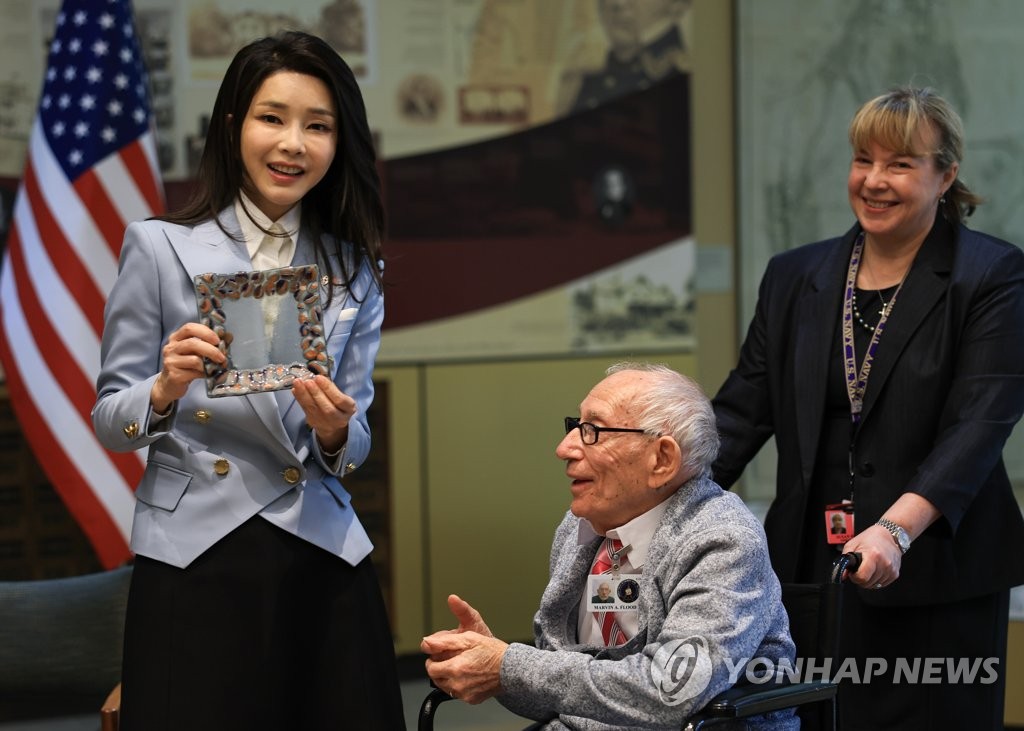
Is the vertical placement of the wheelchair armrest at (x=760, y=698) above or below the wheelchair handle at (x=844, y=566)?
below

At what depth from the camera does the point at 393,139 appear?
5160 mm

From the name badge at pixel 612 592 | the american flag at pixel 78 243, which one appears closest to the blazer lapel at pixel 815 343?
the name badge at pixel 612 592

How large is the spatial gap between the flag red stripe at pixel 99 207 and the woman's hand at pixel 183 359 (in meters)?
2.55

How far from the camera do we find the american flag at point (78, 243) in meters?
4.25

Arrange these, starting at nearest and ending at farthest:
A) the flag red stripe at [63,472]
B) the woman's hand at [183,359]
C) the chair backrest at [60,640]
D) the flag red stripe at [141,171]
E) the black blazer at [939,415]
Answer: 1. the woman's hand at [183,359]
2. the black blazer at [939,415]
3. the chair backrest at [60,640]
4. the flag red stripe at [63,472]
5. the flag red stripe at [141,171]

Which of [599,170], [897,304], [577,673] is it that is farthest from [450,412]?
[577,673]

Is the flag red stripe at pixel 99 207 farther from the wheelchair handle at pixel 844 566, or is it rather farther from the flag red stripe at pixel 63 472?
the wheelchair handle at pixel 844 566

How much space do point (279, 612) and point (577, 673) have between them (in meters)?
0.52

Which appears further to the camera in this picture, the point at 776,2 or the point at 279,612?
the point at 776,2

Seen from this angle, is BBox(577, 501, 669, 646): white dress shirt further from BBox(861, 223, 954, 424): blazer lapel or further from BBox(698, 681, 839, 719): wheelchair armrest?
BBox(861, 223, 954, 424): blazer lapel

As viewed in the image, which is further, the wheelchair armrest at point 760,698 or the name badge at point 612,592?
the name badge at point 612,592

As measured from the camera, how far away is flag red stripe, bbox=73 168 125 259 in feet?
14.2

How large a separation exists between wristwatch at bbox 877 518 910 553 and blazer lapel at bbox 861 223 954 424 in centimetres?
28

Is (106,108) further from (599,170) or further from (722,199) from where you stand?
(722,199)
